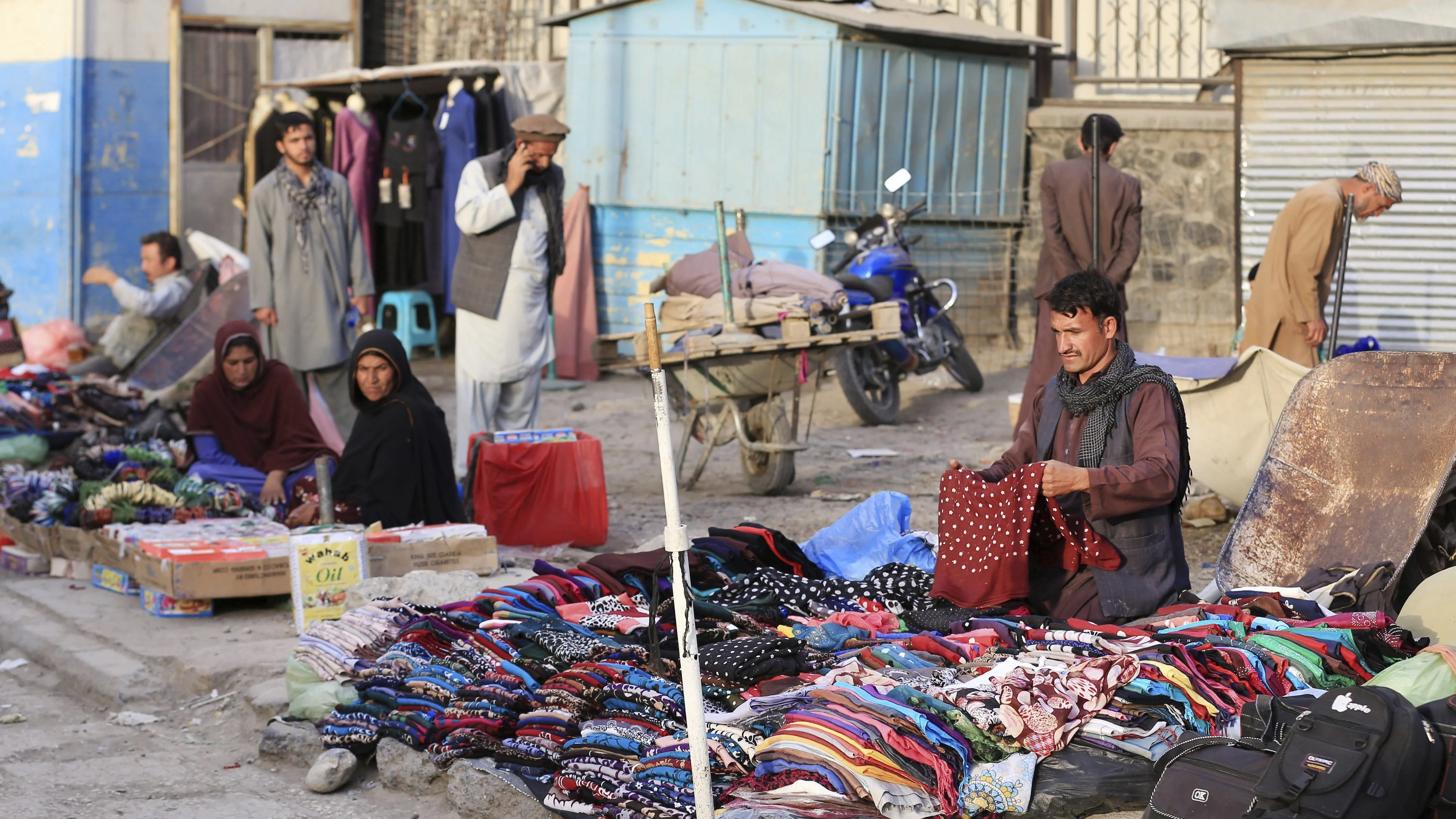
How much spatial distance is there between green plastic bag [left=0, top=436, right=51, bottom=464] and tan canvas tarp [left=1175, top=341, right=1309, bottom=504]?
5611mm

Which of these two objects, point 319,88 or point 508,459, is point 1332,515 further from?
point 319,88

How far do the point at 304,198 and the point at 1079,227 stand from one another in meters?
3.86

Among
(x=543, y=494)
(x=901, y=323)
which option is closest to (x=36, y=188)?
(x=901, y=323)

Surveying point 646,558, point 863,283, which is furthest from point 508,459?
point 863,283

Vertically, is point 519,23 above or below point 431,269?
above

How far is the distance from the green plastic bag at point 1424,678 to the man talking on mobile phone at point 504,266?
4.66 m

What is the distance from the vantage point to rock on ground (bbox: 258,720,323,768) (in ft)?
14.5

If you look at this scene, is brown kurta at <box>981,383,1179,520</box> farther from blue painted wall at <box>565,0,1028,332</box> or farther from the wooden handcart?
blue painted wall at <box>565,0,1028,332</box>

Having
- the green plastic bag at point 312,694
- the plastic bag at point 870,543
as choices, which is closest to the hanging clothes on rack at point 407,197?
the plastic bag at point 870,543

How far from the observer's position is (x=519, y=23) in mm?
13266

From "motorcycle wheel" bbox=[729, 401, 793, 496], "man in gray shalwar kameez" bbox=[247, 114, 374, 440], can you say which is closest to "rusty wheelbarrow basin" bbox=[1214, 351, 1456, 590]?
"motorcycle wheel" bbox=[729, 401, 793, 496]

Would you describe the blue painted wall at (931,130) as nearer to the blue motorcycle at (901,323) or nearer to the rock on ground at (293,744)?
the blue motorcycle at (901,323)

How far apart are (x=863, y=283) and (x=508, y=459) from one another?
3291 millimetres

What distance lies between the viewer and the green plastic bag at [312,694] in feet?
14.9
